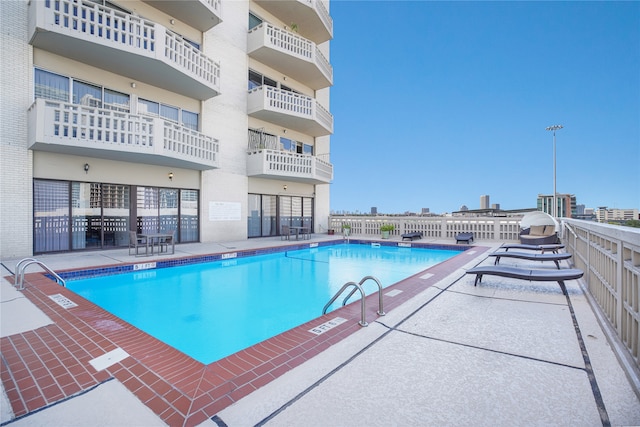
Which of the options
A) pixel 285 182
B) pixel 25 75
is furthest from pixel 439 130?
pixel 25 75

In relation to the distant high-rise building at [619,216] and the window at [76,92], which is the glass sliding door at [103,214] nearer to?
the window at [76,92]

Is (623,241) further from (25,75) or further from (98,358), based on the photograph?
(25,75)

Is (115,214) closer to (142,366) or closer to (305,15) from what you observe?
(142,366)

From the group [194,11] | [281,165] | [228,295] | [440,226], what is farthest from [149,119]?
[440,226]

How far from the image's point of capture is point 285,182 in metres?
16.8

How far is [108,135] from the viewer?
27.9 feet

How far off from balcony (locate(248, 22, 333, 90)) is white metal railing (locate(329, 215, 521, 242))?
8823 mm

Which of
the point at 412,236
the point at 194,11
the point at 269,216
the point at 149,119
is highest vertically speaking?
the point at 194,11

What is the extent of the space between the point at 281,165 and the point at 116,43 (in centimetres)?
754

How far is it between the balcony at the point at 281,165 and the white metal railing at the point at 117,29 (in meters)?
4.51

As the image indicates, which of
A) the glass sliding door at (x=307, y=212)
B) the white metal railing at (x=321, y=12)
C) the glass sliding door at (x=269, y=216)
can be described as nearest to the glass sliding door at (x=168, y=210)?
the glass sliding door at (x=269, y=216)

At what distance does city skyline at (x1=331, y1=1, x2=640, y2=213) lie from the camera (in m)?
24.3

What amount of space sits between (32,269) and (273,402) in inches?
312

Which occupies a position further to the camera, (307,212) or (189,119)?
(307,212)
